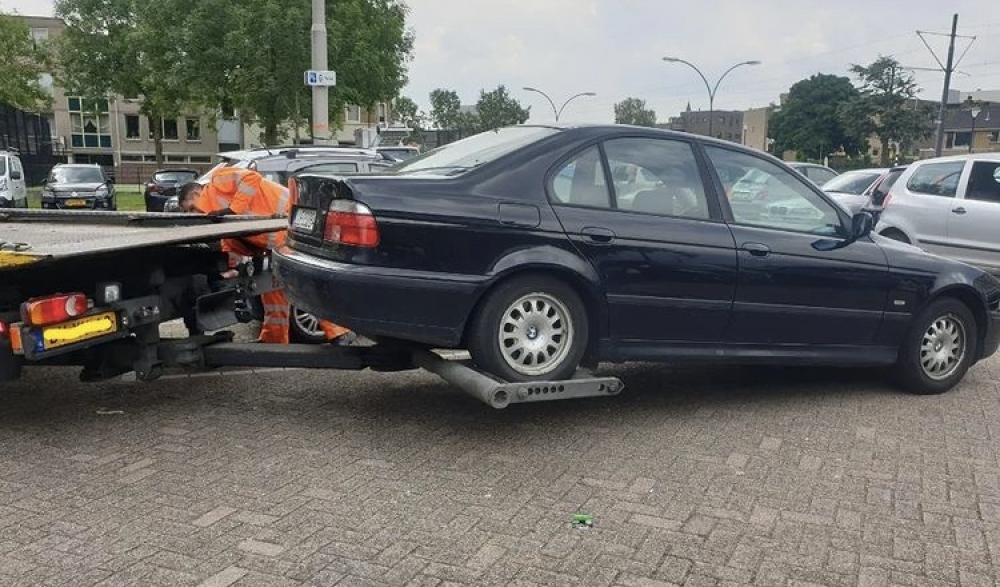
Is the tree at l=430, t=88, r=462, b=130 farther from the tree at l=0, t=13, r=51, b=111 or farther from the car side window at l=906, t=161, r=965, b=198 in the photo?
the car side window at l=906, t=161, r=965, b=198

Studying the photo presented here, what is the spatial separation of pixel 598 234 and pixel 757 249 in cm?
105

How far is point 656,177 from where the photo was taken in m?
5.03

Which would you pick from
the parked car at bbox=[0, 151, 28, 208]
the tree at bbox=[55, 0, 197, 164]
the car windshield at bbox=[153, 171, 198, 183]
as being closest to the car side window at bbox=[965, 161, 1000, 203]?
the car windshield at bbox=[153, 171, 198, 183]

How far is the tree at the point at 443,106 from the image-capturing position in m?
115

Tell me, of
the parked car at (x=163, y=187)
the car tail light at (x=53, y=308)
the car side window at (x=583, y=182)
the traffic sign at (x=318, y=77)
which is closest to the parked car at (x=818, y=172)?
the traffic sign at (x=318, y=77)

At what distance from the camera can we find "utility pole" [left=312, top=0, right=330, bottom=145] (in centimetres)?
1547

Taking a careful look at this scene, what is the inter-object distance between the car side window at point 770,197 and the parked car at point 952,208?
236 inches

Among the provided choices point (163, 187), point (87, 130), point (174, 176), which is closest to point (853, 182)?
point (163, 187)

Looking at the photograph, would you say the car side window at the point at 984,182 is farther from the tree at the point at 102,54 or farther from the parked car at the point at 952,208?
the tree at the point at 102,54

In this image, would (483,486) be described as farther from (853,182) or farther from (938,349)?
(853,182)

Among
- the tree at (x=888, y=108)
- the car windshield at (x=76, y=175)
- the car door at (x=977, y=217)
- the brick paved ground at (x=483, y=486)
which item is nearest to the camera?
the brick paved ground at (x=483, y=486)

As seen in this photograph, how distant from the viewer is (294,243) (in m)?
4.91

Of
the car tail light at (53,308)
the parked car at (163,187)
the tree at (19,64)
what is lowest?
the parked car at (163,187)

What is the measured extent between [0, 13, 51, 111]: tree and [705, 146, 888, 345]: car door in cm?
4696
